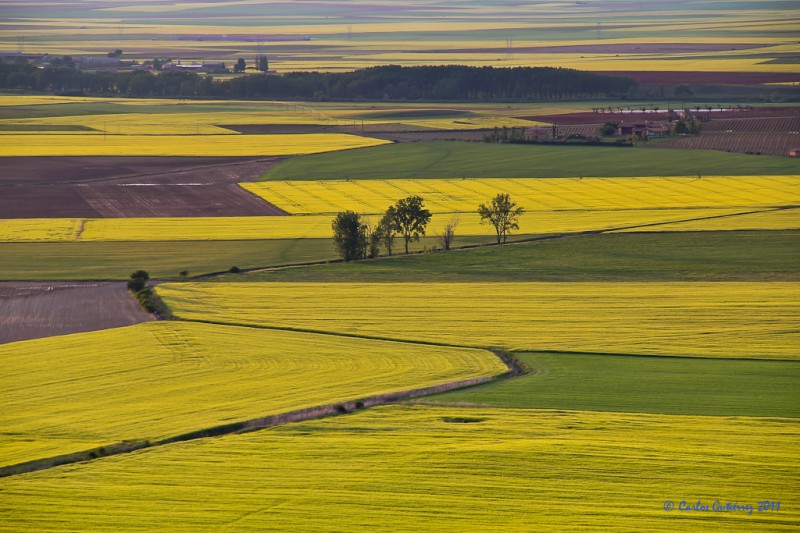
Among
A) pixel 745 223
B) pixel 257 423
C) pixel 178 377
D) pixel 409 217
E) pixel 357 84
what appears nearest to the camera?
pixel 257 423

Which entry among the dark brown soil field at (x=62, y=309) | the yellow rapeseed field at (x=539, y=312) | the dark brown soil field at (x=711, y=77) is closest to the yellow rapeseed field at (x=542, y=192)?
the yellow rapeseed field at (x=539, y=312)

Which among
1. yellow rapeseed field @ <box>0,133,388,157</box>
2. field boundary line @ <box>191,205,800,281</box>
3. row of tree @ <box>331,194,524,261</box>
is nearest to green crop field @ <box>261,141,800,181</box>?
yellow rapeseed field @ <box>0,133,388,157</box>

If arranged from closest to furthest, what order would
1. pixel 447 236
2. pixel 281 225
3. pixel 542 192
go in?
pixel 447 236, pixel 281 225, pixel 542 192

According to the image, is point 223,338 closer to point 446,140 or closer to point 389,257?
point 389,257

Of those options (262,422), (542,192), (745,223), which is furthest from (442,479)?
(542,192)

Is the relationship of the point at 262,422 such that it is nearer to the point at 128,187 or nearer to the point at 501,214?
the point at 501,214

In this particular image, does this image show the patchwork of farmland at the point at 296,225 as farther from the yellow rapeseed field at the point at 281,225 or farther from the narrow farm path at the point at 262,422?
the narrow farm path at the point at 262,422
